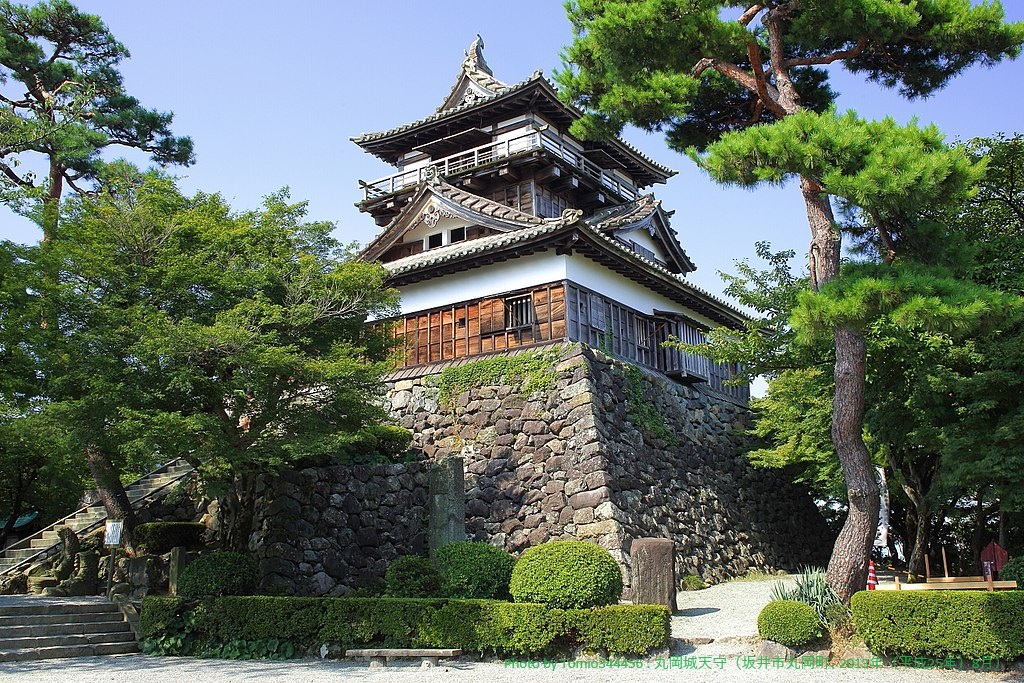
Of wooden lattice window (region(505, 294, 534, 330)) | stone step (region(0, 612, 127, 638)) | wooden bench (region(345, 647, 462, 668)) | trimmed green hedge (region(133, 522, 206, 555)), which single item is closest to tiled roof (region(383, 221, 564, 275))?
wooden lattice window (region(505, 294, 534, 330))

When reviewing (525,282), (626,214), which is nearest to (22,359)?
(525,282)

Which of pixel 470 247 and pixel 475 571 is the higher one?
pixel 470 247

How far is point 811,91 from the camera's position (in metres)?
13.3

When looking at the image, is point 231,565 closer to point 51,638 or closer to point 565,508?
point 51,638

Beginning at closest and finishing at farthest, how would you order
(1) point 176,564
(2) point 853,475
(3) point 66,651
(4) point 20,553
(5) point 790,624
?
(5) point 790,624 < (2) point 853,475 < (3) point 66,651 < (1) point 176,564 < (4) point 20,553

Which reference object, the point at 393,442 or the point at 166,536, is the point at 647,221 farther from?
the point at 166,536

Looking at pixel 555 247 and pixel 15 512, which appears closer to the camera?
pixel 555 247

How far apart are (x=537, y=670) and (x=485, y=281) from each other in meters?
11.2

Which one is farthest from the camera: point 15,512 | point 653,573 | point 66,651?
point 15,512

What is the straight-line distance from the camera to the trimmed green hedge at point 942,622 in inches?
344

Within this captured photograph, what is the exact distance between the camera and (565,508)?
16.2 metres

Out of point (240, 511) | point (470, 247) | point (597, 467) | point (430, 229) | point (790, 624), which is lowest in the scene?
point (790, 624)

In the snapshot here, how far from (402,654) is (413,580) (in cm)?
150

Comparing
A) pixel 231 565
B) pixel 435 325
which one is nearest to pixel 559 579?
pixel 231 565
